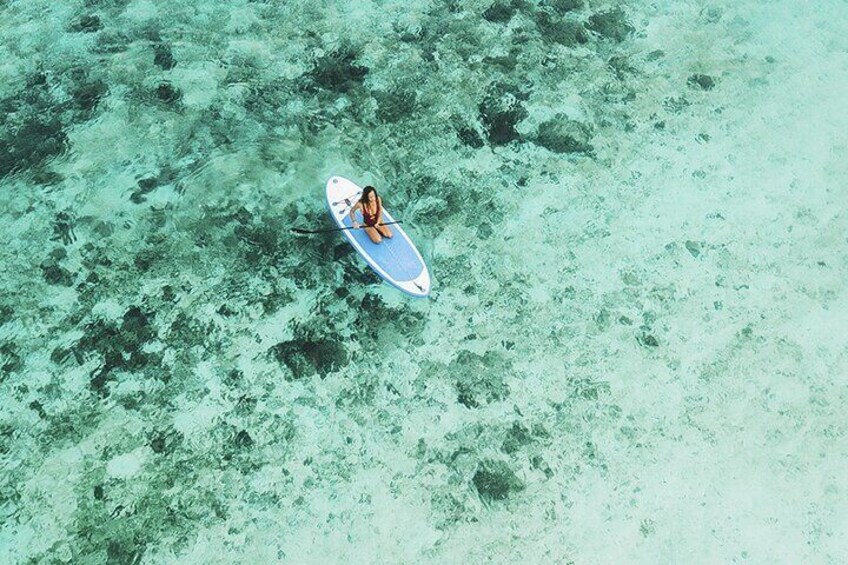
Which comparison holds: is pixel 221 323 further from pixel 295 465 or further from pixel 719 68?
pixel 719 68

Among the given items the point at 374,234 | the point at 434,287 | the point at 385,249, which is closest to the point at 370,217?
the point at 374,234

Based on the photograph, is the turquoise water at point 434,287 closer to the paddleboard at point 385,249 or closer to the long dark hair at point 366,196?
the paddleboard at point 385,249

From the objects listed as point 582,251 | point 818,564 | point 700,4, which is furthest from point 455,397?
point 700,4

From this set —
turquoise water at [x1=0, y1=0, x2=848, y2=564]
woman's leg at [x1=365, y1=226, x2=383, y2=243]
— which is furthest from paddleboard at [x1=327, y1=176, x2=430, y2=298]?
turquoise water at [x1=0, y1=0, x2=848, y2=564]

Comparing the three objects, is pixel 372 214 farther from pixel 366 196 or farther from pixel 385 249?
pixel 385 249

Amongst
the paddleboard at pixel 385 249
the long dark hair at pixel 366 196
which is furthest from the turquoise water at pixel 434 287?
the long dark hair at pixel 366 196

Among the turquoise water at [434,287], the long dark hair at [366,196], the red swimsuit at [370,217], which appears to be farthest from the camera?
the red swimsuit at [370,217]

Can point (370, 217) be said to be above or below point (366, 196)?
below
